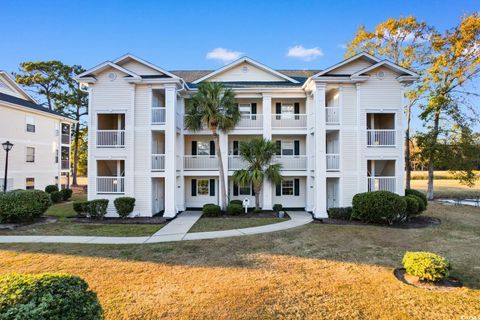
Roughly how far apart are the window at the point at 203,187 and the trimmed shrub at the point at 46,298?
15.3m

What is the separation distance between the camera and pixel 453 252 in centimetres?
933

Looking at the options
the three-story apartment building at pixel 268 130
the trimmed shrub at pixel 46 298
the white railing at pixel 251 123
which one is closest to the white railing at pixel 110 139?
the three-story apartment building at pixel 268 130

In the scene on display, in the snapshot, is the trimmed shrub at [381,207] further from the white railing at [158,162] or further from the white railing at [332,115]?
the white railing at [158,162]

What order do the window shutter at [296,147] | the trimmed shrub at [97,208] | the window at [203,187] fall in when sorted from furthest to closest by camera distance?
1. the window at [203,187]
2. the window shutter at [296,147]
3. the trimmed shrub at [97,208]

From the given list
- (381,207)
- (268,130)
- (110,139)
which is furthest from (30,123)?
(381,207)

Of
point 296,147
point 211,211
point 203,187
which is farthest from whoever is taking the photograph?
point 203,187

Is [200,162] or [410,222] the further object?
[200,162]

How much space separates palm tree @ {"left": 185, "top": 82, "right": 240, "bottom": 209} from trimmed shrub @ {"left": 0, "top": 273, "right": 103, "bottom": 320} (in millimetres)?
13144

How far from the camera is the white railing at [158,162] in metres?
16.4

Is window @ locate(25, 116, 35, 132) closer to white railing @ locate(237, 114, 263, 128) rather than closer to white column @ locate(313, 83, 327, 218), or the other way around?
white railing @ locate(237, 114, 263, 128)

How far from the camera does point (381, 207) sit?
13.5 metres

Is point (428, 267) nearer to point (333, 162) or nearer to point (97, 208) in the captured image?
point (333, 162)

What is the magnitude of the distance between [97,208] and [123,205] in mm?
1540

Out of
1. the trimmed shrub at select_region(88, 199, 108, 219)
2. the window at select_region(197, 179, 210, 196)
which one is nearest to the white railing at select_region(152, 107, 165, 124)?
the window at select_region(197, 179, 210, 196)
